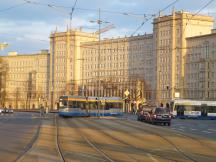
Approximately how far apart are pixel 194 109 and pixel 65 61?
352 feet

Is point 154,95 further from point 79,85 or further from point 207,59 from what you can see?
point 79,85

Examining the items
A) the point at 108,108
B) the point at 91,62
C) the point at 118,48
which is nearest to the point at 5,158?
the point at 108,108

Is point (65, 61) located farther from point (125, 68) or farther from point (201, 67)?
point (201, 67)

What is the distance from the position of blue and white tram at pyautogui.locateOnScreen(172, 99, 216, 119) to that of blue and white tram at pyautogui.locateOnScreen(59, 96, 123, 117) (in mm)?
8592

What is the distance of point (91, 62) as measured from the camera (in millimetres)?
174125

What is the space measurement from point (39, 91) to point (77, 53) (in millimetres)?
22761

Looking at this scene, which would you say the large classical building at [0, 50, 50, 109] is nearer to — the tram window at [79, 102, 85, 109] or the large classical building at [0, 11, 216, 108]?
the large classical building at [0, 11, 216, 108]

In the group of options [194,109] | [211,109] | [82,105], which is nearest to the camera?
[82,105]

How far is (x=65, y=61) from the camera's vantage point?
183 metres

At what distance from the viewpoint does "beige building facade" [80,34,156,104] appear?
150m

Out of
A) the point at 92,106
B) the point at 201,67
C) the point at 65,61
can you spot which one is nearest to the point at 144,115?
the point at 92,106

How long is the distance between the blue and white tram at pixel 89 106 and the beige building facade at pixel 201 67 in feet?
196

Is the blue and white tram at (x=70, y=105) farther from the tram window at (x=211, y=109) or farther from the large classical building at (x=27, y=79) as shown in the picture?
the large classical building at (x=27, y=79)

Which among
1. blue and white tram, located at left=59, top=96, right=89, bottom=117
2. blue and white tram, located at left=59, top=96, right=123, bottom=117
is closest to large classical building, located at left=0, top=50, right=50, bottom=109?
blue and white tram, located at left=59, top=96, right=123, bottom=117
